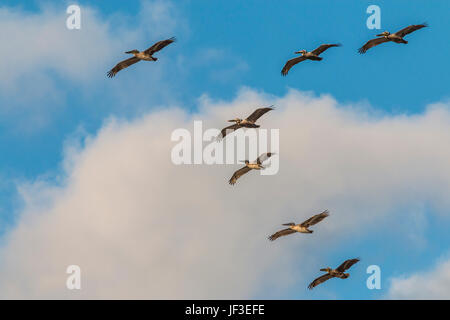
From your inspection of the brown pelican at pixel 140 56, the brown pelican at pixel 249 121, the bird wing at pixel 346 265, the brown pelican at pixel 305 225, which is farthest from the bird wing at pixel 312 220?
the brown pelican at pixel 140 56

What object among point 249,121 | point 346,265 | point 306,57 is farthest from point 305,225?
point 306,57

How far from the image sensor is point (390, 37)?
2847 inches

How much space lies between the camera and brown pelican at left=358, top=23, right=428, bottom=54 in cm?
7064

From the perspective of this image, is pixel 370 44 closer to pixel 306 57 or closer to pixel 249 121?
pixel 306 57

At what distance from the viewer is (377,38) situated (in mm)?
74188

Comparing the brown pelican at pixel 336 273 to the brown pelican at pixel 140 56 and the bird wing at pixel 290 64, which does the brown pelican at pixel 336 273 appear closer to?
the bird wing at pixel 290 64

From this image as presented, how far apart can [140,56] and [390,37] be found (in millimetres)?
18007
